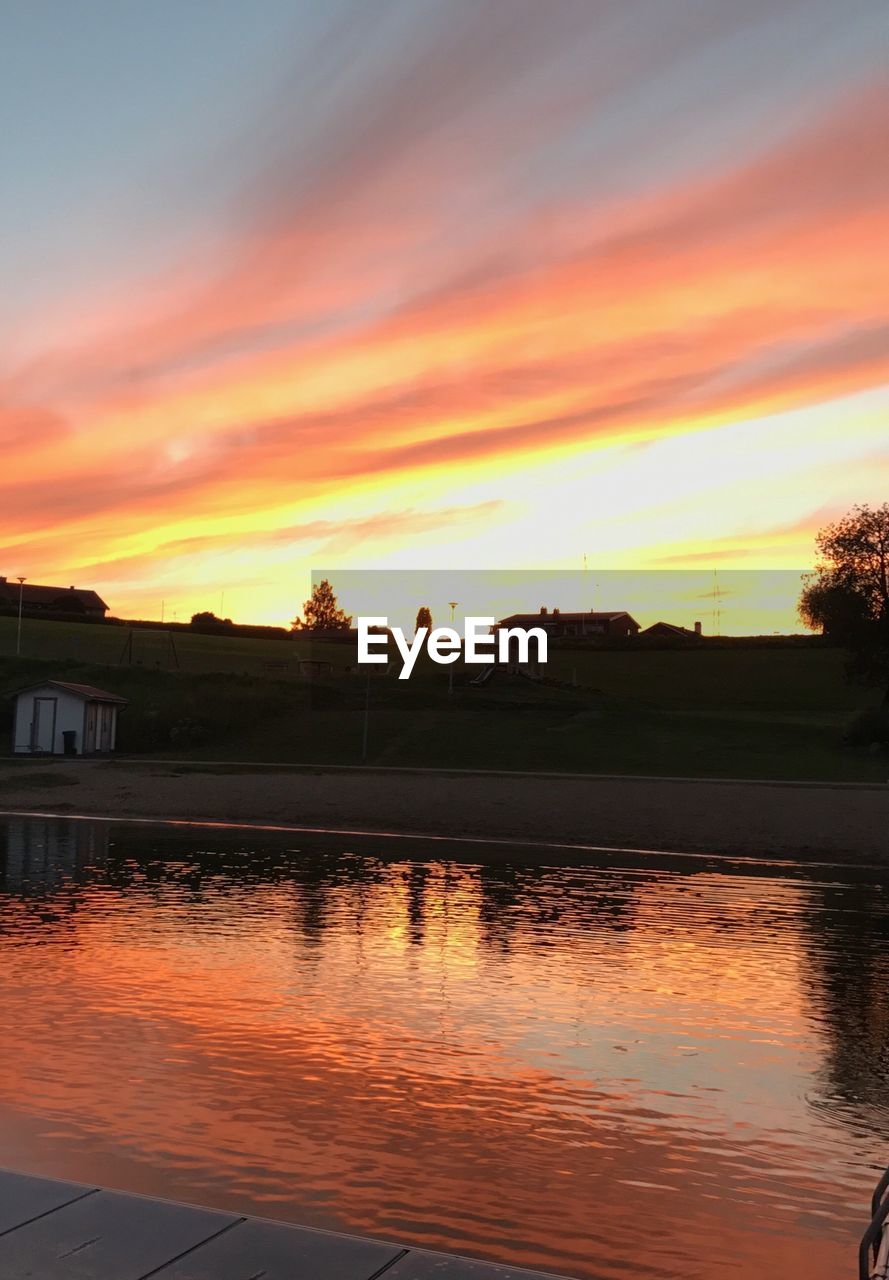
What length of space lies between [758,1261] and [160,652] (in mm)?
114049

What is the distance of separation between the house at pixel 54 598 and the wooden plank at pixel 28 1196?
174081mm

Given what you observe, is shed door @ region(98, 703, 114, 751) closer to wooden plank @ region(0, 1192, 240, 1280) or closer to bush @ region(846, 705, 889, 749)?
bush @ region(846, 705, 889, 749)

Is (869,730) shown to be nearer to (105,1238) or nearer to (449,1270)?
(449,1270)

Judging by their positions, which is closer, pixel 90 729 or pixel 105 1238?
pixel 105 1238

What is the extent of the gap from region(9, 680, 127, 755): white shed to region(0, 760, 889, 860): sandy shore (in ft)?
41.5

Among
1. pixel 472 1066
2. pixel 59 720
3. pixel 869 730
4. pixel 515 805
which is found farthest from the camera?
pixel 59 720

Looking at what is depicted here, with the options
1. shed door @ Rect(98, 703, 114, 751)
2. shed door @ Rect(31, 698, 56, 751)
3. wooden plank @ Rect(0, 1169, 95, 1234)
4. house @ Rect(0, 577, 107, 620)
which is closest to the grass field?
shed door @ Rect(98, 703, 114, 751)

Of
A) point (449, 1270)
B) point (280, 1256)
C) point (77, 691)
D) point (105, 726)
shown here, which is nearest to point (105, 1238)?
point (280, 1256)

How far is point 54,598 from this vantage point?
18850 centimetres

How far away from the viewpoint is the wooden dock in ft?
A: 22.7

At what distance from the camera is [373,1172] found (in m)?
→ 10.0

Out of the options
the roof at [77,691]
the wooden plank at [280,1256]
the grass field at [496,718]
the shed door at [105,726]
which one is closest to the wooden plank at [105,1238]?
the wooden plank at [280,1256]

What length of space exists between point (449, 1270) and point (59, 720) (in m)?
65.2

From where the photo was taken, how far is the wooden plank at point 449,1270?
22.9ft
